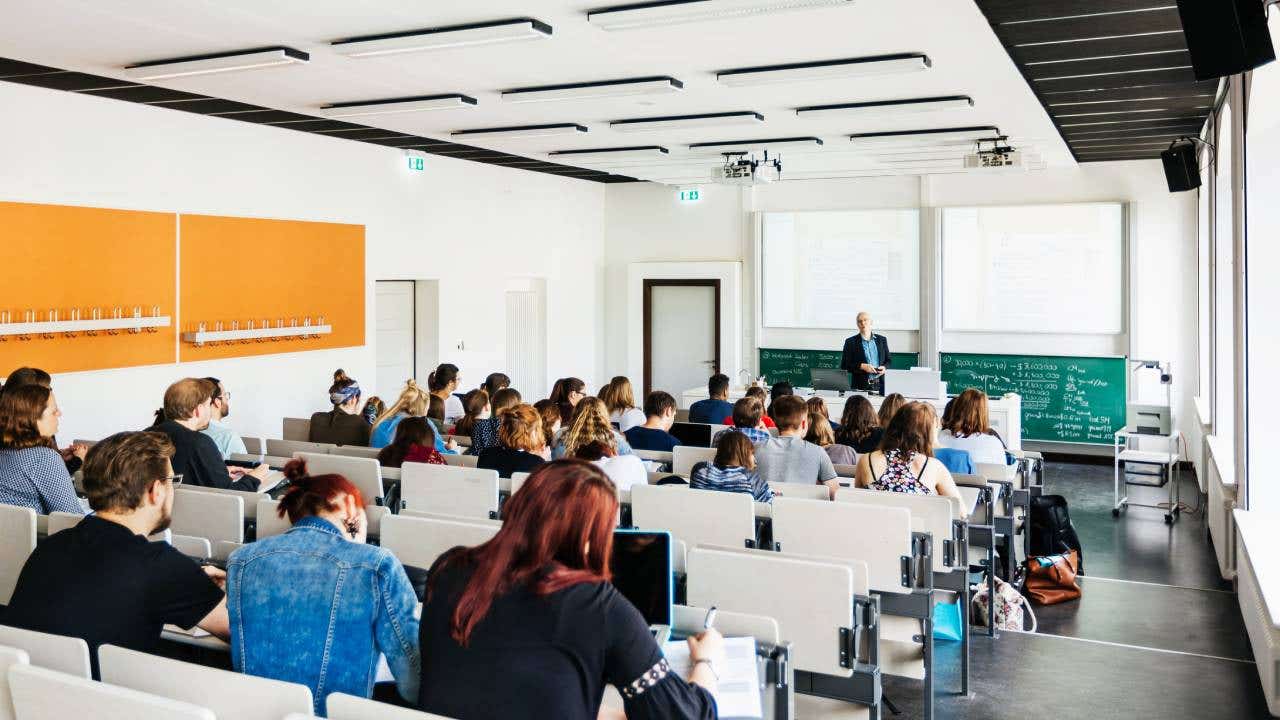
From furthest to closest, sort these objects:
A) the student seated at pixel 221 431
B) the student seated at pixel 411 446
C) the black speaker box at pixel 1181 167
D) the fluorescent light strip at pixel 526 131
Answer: the black speaker box at pixel 1181 167, the fluorescent light strip at pixel 526 131, the student seated at pixel 411 446, the student seated at pixel 221 431

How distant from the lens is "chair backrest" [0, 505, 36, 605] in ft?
11.8

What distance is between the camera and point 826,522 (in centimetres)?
412

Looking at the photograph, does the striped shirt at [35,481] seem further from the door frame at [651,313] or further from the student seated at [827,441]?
the door frame at [651,313]

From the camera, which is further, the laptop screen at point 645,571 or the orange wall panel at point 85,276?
the orange wall panel at point 85,276

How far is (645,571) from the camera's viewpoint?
282 centimetres

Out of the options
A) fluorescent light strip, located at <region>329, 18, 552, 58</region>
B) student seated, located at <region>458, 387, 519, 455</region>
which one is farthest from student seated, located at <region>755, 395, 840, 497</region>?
fluorescent light strip, located at <region>329, 18, 552, 58</region>

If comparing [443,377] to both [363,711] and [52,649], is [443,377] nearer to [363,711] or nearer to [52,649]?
[52,649]

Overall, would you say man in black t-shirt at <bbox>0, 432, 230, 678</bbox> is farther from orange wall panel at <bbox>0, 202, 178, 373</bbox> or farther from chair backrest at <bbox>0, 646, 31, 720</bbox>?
orange wall panel at <bbox>0, 202, 178, 373</bbox>

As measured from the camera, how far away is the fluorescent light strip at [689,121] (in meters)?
8.00

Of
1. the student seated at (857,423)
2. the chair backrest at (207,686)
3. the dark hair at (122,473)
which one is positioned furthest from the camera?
the student seated at (857,423)

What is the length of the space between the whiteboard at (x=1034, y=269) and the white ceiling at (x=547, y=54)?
3.07 m

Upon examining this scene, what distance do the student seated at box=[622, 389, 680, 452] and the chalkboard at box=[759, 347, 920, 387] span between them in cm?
661

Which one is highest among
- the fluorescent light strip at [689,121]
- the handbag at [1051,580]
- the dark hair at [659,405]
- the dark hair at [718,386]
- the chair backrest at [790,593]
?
the fluorescent light strip at [689,121]

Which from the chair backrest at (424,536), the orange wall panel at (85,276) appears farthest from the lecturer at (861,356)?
the chair backrest at (424,536)
